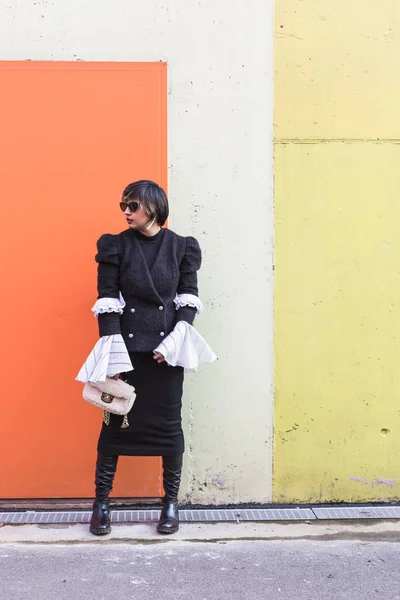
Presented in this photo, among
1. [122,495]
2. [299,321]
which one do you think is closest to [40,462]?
[122,495]

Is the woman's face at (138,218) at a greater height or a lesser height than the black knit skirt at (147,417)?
greater

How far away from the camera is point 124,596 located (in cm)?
338

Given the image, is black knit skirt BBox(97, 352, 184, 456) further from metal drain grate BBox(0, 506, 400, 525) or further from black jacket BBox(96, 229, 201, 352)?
metal drain grate BBox(0, 506, 400, 525)

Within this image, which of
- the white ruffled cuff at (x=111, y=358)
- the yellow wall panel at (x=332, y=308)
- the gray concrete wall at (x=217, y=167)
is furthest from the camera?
the yellow wall panel at (x=332, y=308)

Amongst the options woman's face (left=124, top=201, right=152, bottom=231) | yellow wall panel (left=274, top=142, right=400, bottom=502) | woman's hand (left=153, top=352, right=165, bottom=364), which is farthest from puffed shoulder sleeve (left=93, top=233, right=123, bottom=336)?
yellow wall panel (left=274, top=142, right=400, bottom=502)

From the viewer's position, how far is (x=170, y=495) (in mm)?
4137

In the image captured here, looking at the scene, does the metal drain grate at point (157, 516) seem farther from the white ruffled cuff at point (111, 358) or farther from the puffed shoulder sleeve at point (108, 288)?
the puffed shoulder sleeve at point (108, 288)

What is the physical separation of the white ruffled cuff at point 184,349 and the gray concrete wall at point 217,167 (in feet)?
1.60

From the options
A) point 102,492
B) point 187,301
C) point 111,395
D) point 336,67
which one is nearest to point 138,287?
point 187,301

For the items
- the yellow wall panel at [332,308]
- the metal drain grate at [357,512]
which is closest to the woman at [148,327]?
the yellow wall panel at [332,308]

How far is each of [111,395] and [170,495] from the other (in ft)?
2.34

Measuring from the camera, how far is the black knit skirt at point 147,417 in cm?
401

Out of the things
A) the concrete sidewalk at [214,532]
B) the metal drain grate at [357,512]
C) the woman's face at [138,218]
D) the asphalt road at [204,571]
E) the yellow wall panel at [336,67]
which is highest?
the yellow wall panel at [336,67]

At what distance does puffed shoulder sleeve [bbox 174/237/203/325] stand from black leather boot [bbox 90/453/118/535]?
0.90 metres
